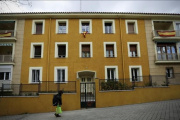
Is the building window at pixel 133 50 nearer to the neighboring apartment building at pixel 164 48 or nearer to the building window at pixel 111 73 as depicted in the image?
the neighboring apartment building at pixel 164 48

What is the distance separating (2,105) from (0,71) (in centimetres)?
685

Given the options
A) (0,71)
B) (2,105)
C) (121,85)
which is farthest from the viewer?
(0,71)

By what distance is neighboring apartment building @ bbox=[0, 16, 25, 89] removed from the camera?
16.0 m

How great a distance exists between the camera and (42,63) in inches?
645

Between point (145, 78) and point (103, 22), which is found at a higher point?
point (103, 22)

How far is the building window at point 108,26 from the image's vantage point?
58.1 feet

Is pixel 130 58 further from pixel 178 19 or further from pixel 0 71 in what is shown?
pixel 0 71

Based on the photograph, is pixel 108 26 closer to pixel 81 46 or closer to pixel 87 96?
pixel 81 46

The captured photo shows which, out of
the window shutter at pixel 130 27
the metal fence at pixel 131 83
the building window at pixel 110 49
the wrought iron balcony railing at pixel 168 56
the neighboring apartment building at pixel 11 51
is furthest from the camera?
the window shutter at pixel 130 27

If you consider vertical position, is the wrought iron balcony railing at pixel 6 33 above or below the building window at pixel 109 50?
above

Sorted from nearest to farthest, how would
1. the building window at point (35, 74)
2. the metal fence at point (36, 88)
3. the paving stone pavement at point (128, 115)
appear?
the paving stone pavement at point (128, 115)
the metal fence at point (36, 88)
the building window at point (35, 74)

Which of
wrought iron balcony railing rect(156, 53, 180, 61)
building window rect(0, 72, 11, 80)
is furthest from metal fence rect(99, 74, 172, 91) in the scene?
building window rect(0, 72, 11, 80)

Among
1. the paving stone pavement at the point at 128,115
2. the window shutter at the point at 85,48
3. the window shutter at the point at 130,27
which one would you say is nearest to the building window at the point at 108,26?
the window shutter at the point at 130,27

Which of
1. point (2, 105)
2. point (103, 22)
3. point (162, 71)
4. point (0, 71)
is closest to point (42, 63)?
point (0, 71)
